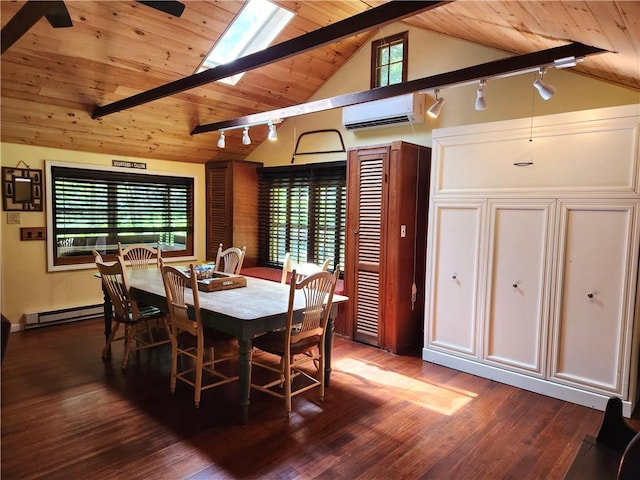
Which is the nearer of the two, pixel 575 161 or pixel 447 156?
pixel 575 161

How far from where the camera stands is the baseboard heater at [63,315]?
15.5 feet

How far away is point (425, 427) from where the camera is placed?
273 centimetres

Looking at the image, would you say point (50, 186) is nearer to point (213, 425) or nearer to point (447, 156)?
point (213, 425)

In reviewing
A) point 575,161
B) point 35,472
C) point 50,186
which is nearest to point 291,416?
point 35,472

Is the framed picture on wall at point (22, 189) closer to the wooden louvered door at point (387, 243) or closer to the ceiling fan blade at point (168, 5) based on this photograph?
the ceiling fan blade at point (168, 5)

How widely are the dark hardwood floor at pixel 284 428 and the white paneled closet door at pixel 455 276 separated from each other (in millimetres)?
317

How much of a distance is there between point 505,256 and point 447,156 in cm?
100

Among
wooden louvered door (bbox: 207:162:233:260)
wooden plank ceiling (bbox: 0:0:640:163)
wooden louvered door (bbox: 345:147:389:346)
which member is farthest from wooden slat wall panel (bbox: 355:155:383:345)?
wooden louvered door (bbox: 207:162:233:260)

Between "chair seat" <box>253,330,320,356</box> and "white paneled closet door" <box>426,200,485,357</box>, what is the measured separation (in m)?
1.34

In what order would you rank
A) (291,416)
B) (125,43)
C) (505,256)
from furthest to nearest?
1. (125,43)
2. (505,256)
3. (291,416)

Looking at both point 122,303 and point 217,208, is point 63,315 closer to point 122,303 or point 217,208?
point 122,303

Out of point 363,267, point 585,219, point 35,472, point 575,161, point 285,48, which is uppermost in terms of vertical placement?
point 285,48

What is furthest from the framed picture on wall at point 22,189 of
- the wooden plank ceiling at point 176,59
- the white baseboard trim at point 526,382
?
the white baseboard trim at point 526,382

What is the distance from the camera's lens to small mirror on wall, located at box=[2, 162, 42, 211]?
14.5ft
